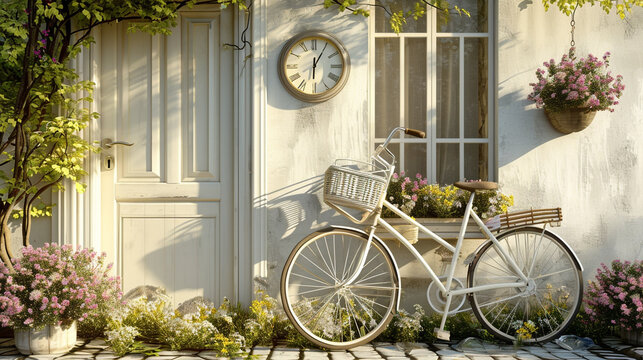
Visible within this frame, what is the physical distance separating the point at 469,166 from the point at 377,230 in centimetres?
94

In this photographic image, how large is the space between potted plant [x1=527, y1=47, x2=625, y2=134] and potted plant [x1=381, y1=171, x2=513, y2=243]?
723 millimetres

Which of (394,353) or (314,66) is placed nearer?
(394,353)

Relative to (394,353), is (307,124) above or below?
above

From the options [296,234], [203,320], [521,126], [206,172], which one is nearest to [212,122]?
[206,172]

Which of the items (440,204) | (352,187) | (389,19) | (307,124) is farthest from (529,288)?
(389,19)

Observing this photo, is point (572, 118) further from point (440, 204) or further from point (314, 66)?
point (314, 66)

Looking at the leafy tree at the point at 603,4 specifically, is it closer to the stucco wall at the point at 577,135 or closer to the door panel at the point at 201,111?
the stucco wall at the point at 577,135

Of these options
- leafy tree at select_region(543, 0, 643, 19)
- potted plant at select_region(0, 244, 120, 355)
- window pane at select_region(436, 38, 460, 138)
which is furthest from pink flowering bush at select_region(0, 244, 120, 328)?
leafy tree at select_region(543, 0, 643, 19)

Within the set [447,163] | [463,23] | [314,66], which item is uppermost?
[463,23]

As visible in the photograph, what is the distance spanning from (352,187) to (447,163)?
1218 mm

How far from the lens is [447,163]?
16.0 ft

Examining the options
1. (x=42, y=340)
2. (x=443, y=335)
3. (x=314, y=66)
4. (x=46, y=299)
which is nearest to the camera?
(x=46, y=299)

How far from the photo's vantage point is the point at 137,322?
4.46 meters

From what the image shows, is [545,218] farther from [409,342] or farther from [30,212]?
[30,212]
